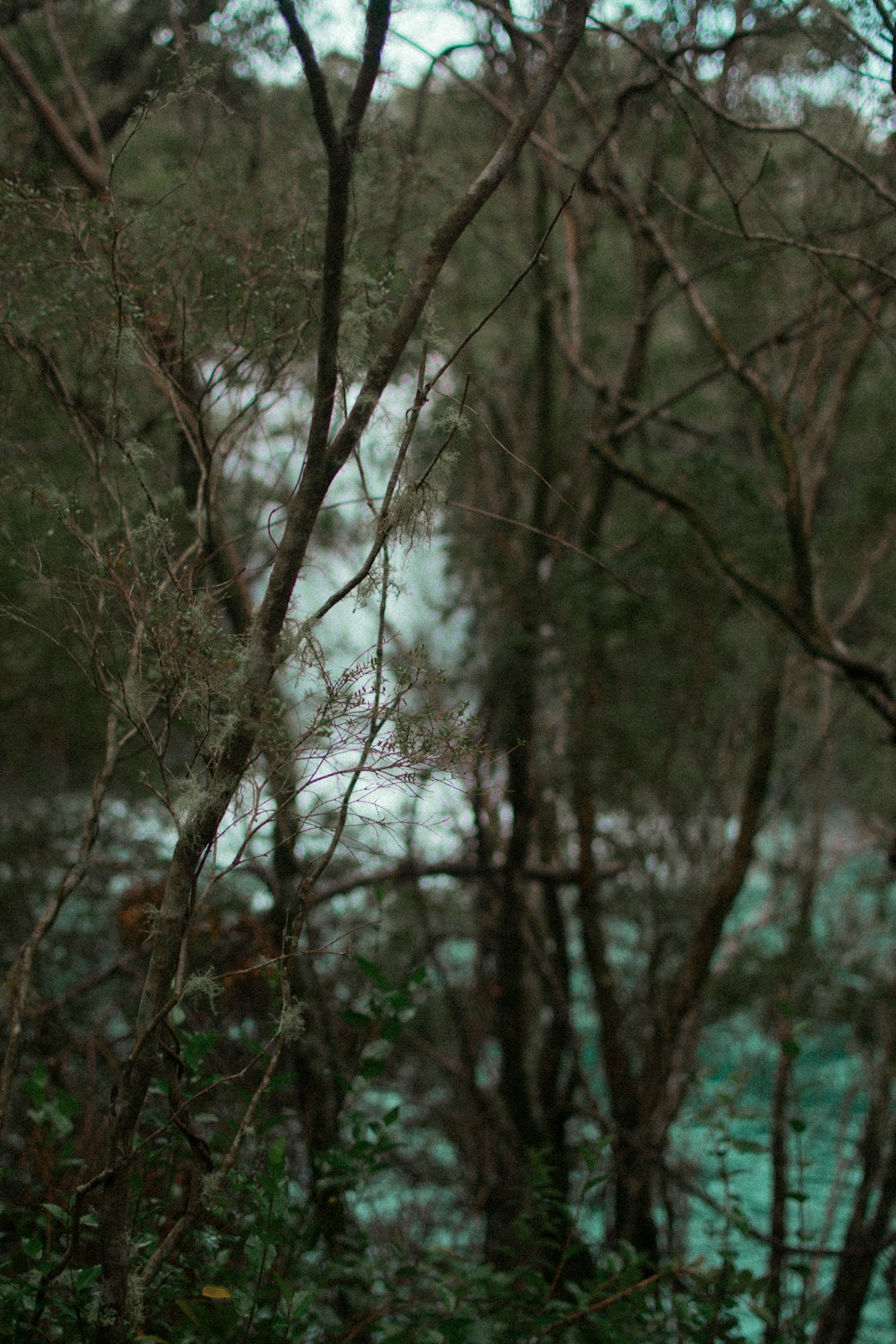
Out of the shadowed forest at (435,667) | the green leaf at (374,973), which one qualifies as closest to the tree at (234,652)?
the shadowed forest at (435,667)

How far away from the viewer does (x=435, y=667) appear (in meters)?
3.50

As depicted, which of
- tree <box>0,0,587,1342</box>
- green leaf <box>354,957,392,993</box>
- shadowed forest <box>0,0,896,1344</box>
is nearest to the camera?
tree <box>0,0,587,1342</box>

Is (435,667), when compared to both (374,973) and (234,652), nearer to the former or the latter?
(374,973)

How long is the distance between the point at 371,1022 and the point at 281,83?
136 inches

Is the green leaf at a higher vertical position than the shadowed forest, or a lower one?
lower

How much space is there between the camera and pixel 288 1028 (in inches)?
54.9

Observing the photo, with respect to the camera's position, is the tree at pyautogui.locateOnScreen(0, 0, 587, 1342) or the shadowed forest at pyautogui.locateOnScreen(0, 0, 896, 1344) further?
the shadowed forest at pyautogui.locateOnScreen(0, 0, 896, 1344)

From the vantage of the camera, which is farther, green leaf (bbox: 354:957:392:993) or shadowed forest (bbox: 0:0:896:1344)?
green leaf (bbox: 354:957:392:993)

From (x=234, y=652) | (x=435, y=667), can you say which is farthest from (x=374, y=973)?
(x=435, y=667)

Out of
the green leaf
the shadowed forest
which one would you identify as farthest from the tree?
the green leaf

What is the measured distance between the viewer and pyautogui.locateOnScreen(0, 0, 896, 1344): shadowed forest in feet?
4.74

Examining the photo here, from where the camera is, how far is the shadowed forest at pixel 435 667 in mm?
1443

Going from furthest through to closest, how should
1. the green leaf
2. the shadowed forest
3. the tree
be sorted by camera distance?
the green leaf, the shadowed forest, the tree

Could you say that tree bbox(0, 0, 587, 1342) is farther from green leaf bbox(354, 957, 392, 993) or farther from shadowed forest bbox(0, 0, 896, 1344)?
green leaf bbox(354, 957, 392, 993)
